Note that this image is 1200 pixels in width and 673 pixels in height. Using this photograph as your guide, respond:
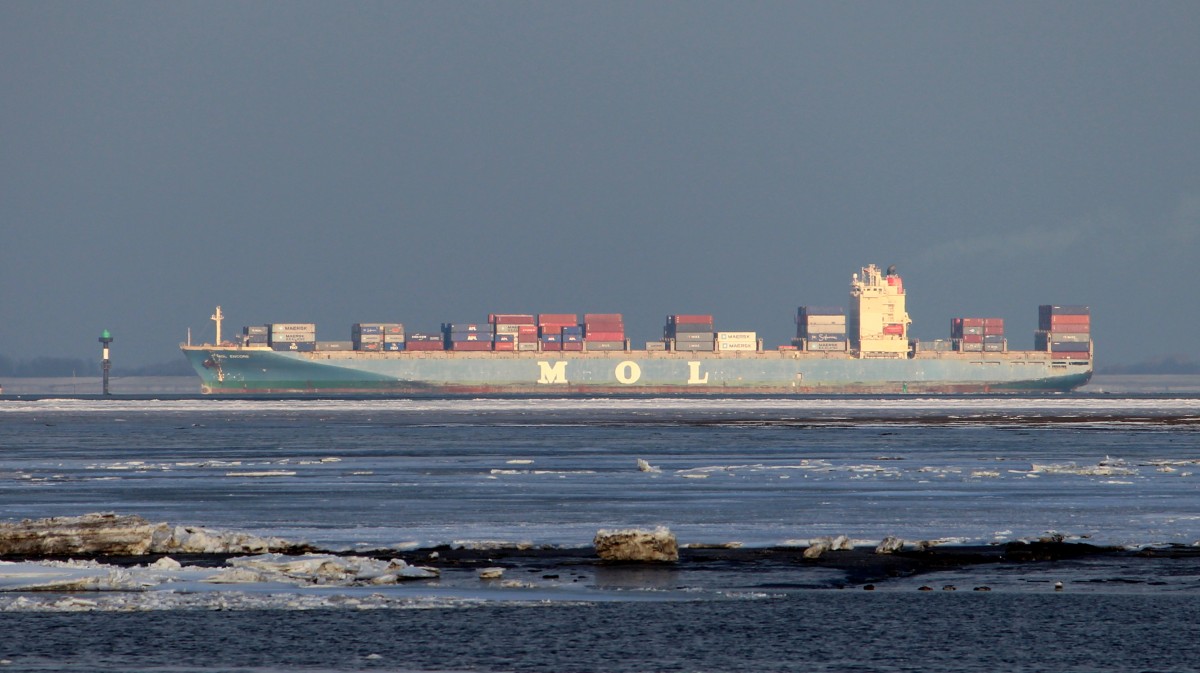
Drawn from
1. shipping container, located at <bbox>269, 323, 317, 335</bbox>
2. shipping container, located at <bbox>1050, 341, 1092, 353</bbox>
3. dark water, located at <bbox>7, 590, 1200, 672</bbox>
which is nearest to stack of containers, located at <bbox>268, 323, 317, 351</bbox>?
shipping container, located at <bbox>269, 323, 317, 335</bbox>

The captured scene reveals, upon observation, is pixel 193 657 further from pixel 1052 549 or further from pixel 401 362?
pixel 401 362

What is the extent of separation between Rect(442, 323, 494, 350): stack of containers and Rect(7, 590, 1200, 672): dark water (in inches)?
4473

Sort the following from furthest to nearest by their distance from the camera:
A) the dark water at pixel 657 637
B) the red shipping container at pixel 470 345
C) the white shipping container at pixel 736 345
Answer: the white shipping container at pixel 736 345 < the red shipping container at pixel 470 345 < the dark water at pixel 657 637

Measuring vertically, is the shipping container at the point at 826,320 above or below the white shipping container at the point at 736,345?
above

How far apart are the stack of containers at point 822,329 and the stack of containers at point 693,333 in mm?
9249

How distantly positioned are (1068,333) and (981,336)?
30.0 ft

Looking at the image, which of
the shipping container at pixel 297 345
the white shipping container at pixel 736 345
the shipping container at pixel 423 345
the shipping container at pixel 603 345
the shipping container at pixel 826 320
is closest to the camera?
the shipping container at pixel 297 345

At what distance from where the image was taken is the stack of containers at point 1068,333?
136 m

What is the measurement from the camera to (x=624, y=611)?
12.6 metres

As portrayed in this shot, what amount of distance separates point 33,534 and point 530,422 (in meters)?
44.0

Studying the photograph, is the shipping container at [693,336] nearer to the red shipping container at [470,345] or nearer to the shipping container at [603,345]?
the shipping container at [603,345]

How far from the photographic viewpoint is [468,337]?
127 m

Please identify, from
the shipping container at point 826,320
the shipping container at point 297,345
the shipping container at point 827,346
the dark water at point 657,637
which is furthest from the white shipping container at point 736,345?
the dark water at point 657,637

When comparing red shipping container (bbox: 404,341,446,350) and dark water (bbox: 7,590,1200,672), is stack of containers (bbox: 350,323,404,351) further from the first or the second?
dark water (bbox: 7,590,1200,672)
